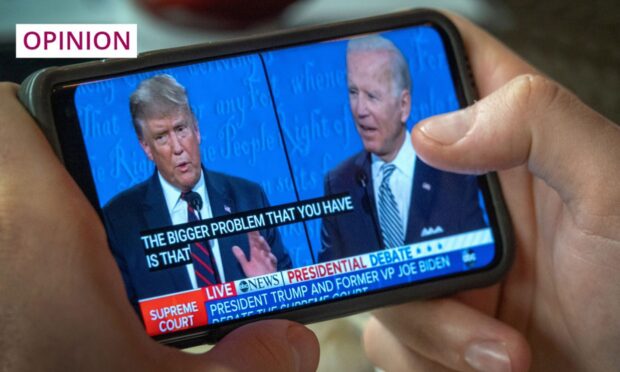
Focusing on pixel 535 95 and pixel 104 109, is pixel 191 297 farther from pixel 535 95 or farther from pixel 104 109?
pixel 535 95

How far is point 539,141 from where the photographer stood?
0.46m

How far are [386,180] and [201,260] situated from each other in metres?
0.15

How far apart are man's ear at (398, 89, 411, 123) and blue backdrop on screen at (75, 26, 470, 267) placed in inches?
1.6

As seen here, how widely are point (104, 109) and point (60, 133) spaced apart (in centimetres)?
3

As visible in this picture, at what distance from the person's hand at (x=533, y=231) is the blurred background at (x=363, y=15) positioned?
0.20m

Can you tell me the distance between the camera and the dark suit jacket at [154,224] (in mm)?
456

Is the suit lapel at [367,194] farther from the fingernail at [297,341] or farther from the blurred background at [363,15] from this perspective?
the blurred background at [363,15]

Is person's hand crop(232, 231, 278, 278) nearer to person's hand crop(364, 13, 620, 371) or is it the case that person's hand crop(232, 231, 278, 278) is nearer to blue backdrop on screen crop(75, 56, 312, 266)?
blue backdrop on screen crop(75, 56, 312, 266)

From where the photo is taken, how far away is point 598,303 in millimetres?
479

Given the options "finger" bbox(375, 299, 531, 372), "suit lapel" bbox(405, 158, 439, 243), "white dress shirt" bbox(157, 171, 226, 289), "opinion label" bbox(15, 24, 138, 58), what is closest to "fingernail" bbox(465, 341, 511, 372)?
"finger" bbox(375, 299, 531, 372)

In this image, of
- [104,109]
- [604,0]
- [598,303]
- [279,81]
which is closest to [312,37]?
[279,81]

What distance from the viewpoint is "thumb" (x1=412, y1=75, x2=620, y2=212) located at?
0.46 m

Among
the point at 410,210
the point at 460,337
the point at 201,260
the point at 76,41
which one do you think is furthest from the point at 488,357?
the point at 76,41

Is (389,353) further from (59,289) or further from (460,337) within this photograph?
(59,289)
